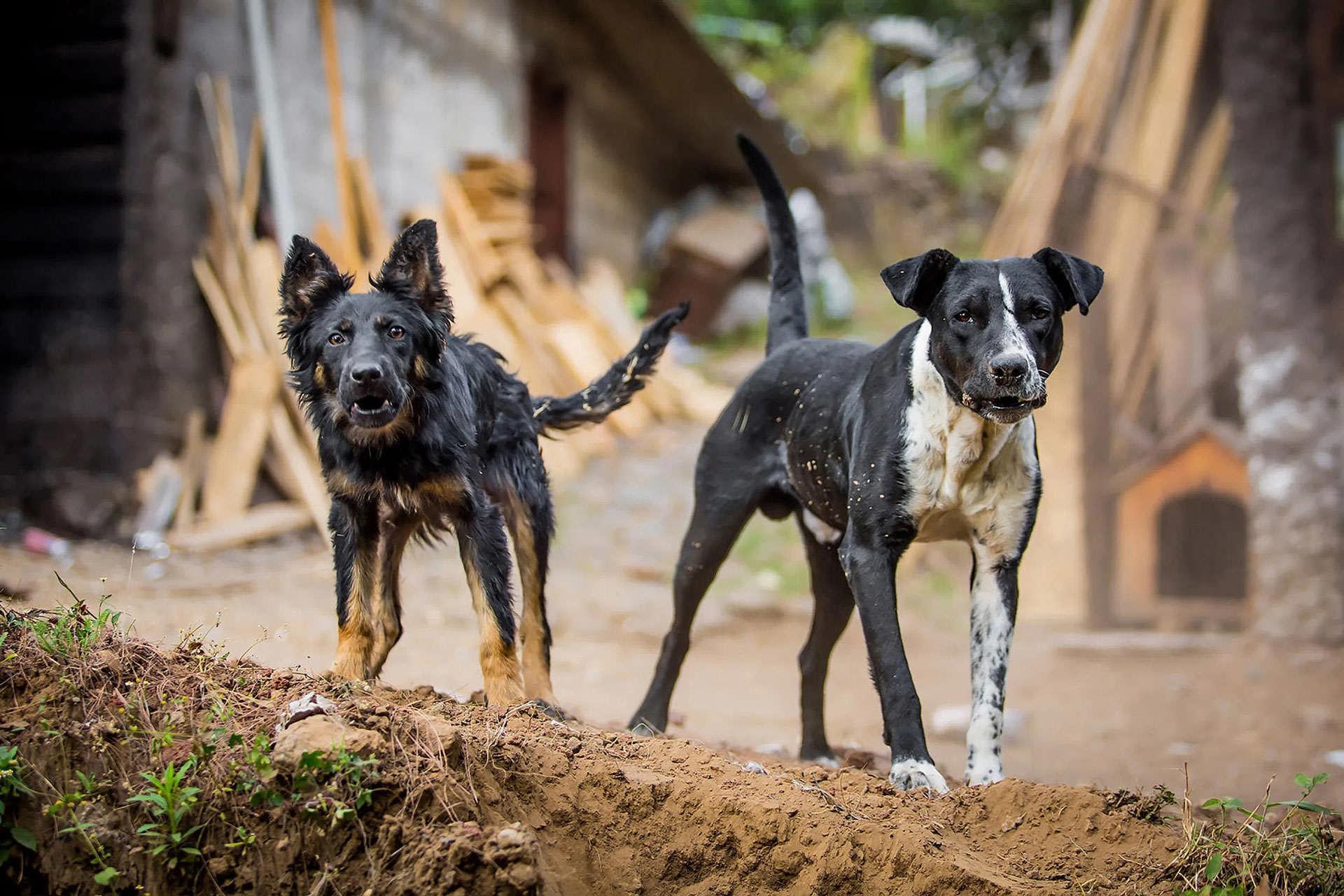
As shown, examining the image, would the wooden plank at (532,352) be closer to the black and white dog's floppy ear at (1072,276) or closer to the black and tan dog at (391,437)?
the black and tan dog at (391,437)

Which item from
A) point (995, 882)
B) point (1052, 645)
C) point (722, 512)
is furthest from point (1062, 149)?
point (995, 882)

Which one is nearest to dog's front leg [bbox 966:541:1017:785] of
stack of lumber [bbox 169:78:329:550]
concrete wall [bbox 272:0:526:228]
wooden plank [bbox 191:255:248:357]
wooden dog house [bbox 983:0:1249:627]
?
stack of lumber [bbox 169:78:329:550]

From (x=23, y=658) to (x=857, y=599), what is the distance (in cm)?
258

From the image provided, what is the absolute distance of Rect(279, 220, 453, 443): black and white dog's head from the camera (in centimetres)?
366

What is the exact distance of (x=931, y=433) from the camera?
13.0 feet

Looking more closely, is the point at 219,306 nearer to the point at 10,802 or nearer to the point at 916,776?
the point at 10,802

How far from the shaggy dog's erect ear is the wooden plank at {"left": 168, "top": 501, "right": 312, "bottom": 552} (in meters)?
5.32

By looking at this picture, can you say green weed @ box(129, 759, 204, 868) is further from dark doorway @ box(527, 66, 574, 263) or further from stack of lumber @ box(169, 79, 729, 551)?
dark doorway @ box(527, 66, 574, 263)

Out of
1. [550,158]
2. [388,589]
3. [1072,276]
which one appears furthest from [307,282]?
[550,158]

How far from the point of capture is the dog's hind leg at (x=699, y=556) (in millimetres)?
5023

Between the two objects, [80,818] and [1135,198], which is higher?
[1135,198]

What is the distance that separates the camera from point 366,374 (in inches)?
140

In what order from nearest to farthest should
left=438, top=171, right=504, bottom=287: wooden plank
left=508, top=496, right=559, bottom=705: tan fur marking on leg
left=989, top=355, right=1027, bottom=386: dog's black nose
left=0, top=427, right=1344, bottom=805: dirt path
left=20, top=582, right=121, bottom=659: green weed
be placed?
left=20, top=582, right=121, bottom=659: green weed → left=989, top=355, right=1027, bottom=386: dog's black nose → left=508, top=496, right=559, bottom=705: tan fur marking on leg → left=0, top=427, right=1344, bottom=805: dirt path → left=438, top=171, right=504, bottom=287: wooden plank

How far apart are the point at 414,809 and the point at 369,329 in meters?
1.57
